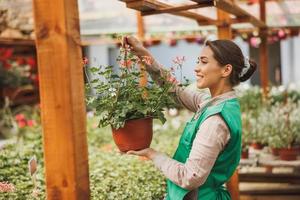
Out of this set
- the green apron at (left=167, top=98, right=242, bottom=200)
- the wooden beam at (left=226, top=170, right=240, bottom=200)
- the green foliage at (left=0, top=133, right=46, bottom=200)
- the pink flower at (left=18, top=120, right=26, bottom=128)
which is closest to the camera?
the green apron at (left=167, top=98, right=242, bottom=200)

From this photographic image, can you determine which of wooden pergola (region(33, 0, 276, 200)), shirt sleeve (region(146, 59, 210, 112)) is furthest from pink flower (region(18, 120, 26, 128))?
wooden pergola (region(33, 0, 276, 200))

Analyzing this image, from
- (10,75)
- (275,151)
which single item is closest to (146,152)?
(275,151)

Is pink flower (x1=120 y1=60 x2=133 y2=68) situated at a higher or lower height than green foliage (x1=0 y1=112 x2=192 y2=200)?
higher

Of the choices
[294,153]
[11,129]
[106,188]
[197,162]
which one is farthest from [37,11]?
[11,129]

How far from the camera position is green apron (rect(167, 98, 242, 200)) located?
93.1 inches

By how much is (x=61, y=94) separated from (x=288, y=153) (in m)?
3.83

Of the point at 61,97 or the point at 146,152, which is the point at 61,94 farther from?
the point at 146,152

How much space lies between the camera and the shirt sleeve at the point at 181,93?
289 centimetres

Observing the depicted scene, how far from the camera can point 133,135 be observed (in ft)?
8.02

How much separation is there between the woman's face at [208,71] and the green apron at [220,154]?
0.12 metres

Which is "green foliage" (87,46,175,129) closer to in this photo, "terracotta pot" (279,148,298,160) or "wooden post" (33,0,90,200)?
"wooden post" (33,0,90,200)

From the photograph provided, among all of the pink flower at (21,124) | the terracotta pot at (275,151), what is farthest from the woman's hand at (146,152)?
the pink flower at (21,124)

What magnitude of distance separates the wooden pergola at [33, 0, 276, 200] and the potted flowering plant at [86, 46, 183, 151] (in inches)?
14.5

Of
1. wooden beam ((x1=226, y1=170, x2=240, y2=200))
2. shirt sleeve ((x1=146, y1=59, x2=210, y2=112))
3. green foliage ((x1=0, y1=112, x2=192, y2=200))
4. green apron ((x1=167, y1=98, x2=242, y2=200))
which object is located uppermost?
shirt sleeve ((x1=146, y1=59, x2=210, y2=112))
